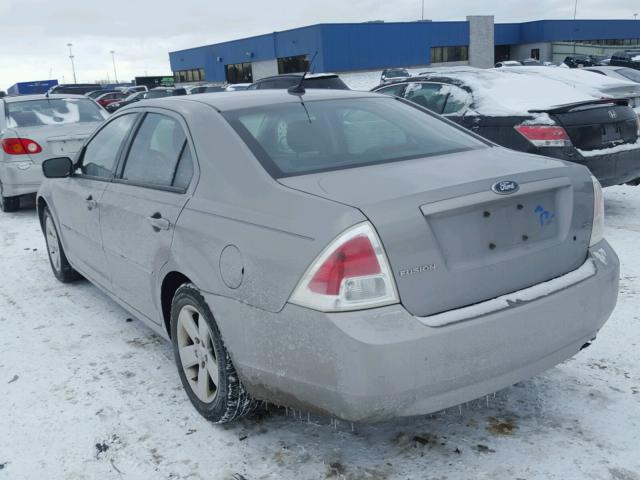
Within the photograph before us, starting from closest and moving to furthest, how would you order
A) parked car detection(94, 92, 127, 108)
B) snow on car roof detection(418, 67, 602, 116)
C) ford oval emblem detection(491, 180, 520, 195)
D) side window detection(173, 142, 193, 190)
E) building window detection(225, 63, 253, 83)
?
ford oval emblem detection(491, 180, 520, 195) < side window detection(173, 142, 193, 190) < snow on car roof detection(418, 67, 602, 116) < parked car detection(94, 92, 127, 108) < building window detection(225, 63, 253, 83)

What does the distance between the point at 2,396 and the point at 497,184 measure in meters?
2.80

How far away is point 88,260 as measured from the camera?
438 centimetres

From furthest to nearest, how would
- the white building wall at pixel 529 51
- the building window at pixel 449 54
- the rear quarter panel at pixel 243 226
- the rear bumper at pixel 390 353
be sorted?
1. the white building wall at pixel 529 51
2. the building window at pixel 449 54
3. the rear quarter panel at pixel 243 226
4. the rear bumper at pixel 390 353

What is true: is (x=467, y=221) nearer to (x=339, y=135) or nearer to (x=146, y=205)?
(x=339, y=135)

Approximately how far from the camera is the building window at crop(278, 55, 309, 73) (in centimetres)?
4991

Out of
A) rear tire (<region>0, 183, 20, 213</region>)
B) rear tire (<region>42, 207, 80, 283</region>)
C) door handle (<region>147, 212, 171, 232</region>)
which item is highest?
door handle (<region>147, 212, 171, 232</region>)

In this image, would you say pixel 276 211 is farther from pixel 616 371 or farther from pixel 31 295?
pixel 31 295

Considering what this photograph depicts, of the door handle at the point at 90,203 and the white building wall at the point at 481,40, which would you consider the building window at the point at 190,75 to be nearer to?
the white building wall at the point at 481,40

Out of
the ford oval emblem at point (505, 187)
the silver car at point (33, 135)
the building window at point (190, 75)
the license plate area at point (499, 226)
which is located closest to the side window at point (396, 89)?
the silver car at point (33, 135)

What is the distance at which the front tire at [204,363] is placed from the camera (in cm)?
276

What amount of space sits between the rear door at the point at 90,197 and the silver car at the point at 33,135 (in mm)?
3753

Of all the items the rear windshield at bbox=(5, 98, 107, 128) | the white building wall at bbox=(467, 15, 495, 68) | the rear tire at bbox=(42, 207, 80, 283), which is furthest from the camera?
the white building wall at bbox=(467, 15, 495, 68)

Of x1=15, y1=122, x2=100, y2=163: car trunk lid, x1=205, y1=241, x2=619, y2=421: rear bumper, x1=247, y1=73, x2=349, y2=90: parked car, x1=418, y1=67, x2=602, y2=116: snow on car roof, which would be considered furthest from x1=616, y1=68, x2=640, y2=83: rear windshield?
x1=205, y1=241, x2=619, y2=421: rear bumper

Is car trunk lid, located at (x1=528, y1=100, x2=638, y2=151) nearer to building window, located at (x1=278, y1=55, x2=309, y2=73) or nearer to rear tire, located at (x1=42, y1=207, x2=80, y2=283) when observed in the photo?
rear tire, located at (x1=42, y1=207, x2=80, y2=283)
